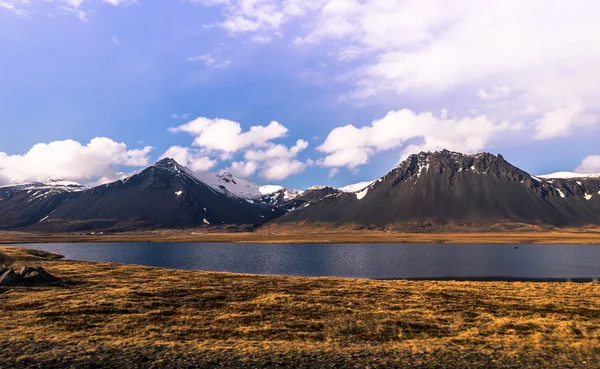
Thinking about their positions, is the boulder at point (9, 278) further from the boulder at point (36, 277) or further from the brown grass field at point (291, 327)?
the brown grass field at point (291, 327)

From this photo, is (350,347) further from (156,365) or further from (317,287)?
(317,287)

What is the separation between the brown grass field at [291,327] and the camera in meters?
20.1

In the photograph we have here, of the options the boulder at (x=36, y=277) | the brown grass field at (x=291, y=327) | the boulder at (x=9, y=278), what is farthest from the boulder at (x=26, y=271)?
the brown grass field at (x=291, y=327)

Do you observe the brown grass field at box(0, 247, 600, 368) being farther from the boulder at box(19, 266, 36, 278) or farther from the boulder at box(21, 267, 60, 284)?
the boulder at box(19, 266, 36, 278)

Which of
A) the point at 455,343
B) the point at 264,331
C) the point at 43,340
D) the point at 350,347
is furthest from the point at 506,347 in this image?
the point at 43,340

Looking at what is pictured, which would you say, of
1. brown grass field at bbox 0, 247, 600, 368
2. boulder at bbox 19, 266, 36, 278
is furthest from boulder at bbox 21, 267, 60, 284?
brown grass field at bbox 0, 247, 600, 368

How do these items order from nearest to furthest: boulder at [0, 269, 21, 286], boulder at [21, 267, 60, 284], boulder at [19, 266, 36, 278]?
boulder at [0, 269, 21, 286], boulder at [21, 267, 60, 284], boulder at [19, 266, 36, 278]

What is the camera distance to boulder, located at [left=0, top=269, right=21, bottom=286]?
4098 cm

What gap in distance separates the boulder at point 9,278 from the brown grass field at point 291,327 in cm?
275

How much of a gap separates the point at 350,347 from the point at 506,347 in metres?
8.94

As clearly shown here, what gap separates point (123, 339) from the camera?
2362 centimetres

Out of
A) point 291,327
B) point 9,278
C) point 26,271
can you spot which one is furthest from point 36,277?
point 291,327

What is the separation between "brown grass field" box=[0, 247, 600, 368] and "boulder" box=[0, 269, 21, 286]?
9.02ft

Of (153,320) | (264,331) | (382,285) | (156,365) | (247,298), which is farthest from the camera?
(382,285)
